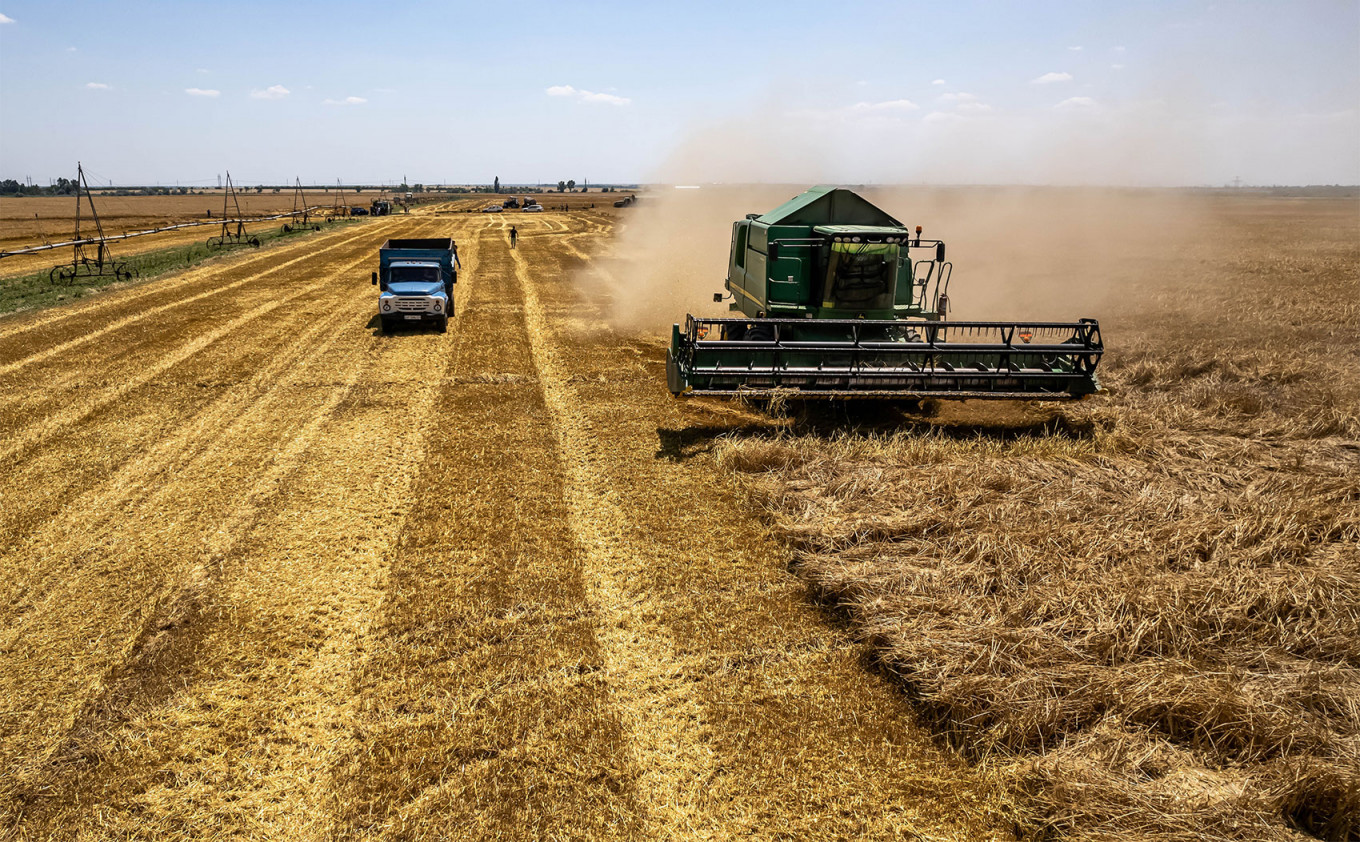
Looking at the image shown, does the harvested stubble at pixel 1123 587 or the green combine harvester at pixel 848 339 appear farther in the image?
the green combine harvester at pixel 848 339

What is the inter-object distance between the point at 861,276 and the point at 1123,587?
674cm

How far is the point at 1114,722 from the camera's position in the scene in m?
4.34

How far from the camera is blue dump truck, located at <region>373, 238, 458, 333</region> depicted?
17.0m

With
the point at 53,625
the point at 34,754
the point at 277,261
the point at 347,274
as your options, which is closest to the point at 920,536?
the point at 34,754

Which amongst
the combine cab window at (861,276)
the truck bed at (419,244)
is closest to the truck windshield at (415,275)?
the truck bed at (419,244)

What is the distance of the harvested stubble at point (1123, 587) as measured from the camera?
3.95 meters

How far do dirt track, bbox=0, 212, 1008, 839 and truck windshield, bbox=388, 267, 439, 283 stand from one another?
291 inches

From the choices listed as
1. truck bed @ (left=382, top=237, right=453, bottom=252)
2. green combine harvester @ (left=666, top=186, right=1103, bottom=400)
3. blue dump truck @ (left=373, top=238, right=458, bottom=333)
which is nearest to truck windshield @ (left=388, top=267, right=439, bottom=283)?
blue dump truck @ (left=373, top=238, right=458, bottom=333)

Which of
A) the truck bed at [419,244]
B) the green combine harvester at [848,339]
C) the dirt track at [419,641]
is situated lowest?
the dirt track at [419,641]

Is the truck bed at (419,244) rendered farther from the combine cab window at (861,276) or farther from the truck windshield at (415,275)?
the combine cab window at (861,276)

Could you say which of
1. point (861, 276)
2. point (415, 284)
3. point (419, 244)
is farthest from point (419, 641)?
point (419, 244)

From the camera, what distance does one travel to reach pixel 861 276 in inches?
436

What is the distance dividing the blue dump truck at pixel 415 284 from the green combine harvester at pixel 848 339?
8.89 m

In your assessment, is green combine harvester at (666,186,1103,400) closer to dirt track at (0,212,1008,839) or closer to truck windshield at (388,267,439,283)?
dirt track at (0,212,1008,839)
